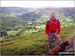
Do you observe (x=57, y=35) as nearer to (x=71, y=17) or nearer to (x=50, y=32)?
(x=50, y=32)

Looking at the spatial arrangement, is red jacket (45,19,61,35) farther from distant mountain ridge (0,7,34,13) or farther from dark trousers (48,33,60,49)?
distant mountain ridge (0,7,34,13)

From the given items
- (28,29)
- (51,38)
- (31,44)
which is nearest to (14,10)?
(28,29)

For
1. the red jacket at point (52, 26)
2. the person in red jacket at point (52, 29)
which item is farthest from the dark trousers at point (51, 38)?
the red jacket at point (52, 26)

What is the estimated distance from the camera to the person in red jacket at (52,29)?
6359 millimetres

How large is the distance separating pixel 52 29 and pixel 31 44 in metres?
1.52

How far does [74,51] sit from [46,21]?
2.34 m

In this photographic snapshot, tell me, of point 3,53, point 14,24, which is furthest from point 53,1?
point 3,53

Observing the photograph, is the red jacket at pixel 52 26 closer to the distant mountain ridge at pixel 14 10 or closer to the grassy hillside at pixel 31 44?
the grassy hillside at pixel 31 44

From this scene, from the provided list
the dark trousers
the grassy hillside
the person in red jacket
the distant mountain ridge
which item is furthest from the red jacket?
the distant mountain ridge

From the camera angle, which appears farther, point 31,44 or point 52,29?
point 31,44

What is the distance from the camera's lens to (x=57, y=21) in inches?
252

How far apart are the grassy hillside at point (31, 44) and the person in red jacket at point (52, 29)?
0.24m

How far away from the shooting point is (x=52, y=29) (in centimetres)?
641

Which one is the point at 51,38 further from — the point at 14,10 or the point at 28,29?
the point at 14,10
